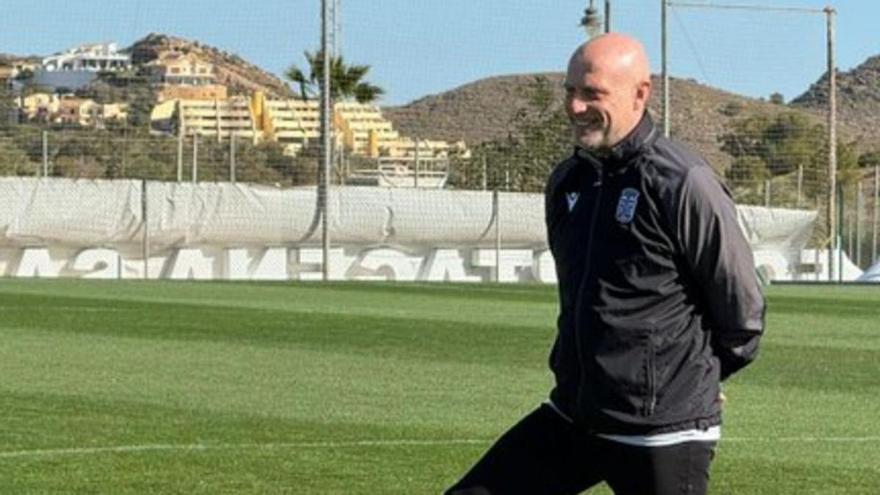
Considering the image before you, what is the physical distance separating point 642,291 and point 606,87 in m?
0.61

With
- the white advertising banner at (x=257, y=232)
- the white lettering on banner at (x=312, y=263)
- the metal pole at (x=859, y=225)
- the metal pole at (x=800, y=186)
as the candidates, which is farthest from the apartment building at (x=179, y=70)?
the metal pole at (x=859, y=225)

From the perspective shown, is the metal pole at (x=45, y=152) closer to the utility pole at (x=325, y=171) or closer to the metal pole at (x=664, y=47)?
the utility pole at (x=325, y=171)

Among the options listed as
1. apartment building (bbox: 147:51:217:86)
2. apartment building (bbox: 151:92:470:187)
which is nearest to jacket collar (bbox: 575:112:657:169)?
apartment building (bbox: 151:92:470:187)

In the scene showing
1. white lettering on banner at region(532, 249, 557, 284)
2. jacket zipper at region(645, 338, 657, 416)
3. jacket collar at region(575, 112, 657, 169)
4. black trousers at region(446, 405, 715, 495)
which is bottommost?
white lettering on banner at region(532, 249, 557, 284)

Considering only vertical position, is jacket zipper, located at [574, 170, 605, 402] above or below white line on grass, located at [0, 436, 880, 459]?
above

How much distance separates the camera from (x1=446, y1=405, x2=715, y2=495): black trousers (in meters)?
7.00

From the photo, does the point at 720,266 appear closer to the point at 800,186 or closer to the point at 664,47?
the point at 664,47

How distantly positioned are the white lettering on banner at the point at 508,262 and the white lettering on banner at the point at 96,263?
7.14 meters

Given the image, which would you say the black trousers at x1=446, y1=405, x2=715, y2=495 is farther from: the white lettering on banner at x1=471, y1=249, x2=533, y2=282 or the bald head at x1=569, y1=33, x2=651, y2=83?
the white lettering on banner at x1=471, y1=249, x2=533, y2=282

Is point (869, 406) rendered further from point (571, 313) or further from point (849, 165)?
point (849, 165)

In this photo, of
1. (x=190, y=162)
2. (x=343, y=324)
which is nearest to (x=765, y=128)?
(x=190, y=162)

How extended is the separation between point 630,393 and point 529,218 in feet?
125

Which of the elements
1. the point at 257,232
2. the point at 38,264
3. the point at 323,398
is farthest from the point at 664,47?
the point at 323,398

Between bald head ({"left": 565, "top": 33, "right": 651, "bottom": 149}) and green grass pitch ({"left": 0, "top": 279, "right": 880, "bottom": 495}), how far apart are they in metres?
5.04
